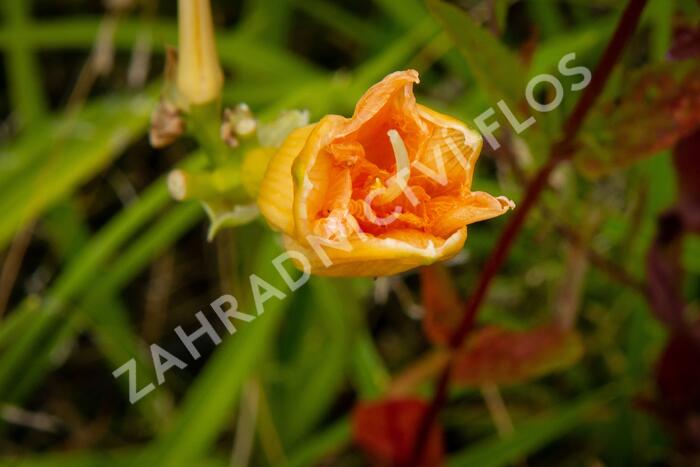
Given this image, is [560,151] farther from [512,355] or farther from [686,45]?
[512,355]

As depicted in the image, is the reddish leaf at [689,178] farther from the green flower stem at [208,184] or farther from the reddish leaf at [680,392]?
the green flower stem at [208,184]

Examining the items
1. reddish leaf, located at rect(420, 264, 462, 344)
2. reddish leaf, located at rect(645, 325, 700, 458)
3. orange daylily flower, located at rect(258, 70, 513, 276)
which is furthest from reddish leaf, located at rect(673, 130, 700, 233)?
orange daylily flower, located at rect(258, 70, 513, 276)

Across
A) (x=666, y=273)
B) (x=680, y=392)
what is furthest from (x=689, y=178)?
(x=680, y=392)

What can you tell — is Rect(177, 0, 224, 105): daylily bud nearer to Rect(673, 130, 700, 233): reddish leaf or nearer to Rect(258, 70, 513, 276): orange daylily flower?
Rect(258, 70, 513, 276): orange daylily flower

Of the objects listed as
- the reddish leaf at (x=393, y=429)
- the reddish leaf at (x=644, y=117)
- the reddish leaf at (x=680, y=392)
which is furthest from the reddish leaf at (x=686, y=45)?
the reddish leaf at (x=393, y=429)

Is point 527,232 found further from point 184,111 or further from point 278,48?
point 184,111

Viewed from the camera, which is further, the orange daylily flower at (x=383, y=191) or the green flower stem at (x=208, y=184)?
the green flower stem at (x=208, y=184)

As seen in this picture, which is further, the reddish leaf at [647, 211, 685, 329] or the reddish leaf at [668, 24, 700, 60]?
the reddish leaf at [647, 211, 685, 329]

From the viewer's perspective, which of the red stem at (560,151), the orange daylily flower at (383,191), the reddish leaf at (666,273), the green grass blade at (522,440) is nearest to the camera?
the orange daylily flower at (383,191)
